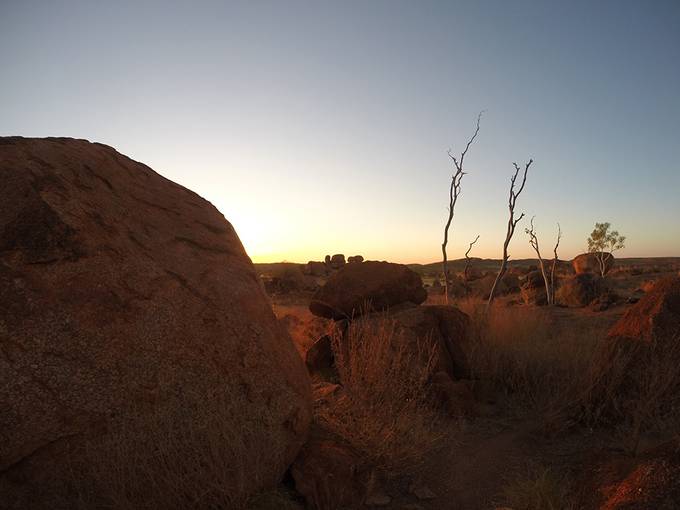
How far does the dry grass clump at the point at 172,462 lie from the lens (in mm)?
2775

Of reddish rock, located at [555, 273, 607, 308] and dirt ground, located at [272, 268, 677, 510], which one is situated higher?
reddish rock, located at [555, 273, 607, 308]

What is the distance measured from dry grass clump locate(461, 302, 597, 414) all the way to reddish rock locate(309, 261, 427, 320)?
4.27ft

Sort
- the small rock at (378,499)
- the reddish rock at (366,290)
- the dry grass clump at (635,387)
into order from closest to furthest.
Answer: the small rock at (378,499)
the dry grass clump at (635,387)
the reddish rock at (366,290)

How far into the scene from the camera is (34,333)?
2.80 metres

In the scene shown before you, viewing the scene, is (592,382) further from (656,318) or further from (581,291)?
(581,291)

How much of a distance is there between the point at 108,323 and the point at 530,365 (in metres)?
5.36

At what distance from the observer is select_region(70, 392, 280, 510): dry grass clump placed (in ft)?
9.11

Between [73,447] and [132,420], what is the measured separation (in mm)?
337

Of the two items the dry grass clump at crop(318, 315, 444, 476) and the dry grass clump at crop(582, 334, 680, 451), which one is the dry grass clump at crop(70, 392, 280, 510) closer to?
the dry grass clump at crop(318, 315, 444, 476)

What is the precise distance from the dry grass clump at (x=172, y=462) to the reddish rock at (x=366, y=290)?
14.7ft

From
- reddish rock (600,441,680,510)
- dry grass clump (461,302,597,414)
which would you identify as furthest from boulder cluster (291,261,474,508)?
reddish rock (600,441,680,510)

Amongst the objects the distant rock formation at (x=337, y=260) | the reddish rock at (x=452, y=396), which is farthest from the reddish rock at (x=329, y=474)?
the distant rock formation at (x=337, y=260)

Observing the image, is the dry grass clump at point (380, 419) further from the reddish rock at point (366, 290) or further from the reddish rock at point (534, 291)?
the reddish rock at point (534, 291)

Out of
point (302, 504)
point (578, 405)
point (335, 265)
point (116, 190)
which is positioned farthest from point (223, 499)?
point (335, 265)
